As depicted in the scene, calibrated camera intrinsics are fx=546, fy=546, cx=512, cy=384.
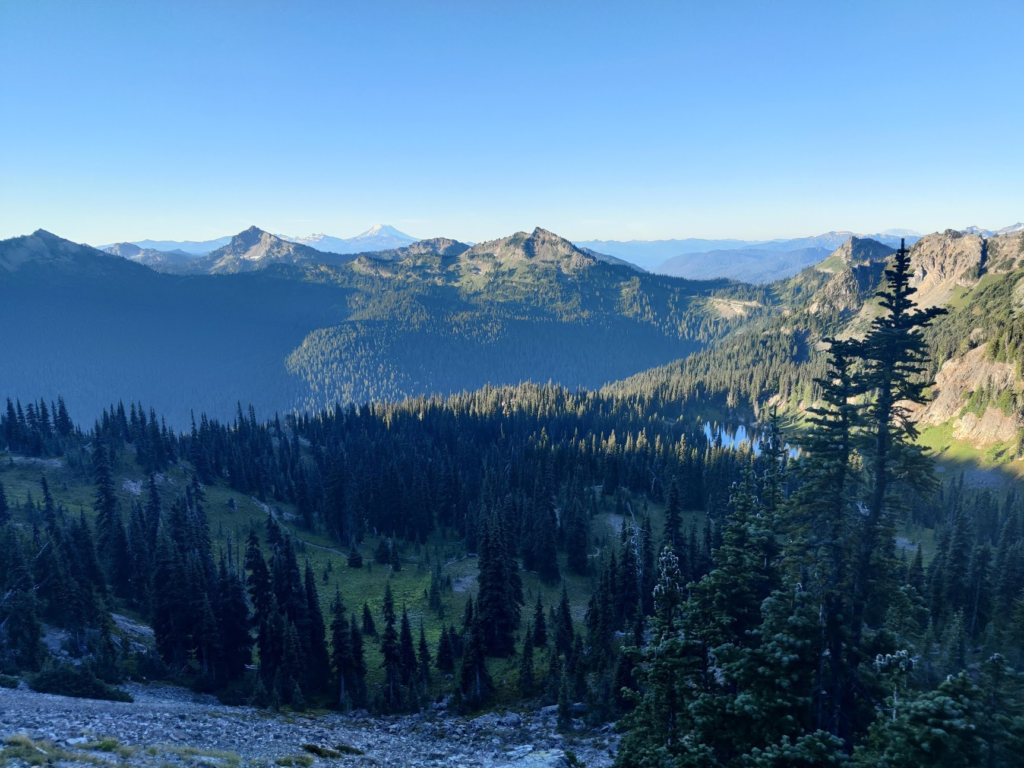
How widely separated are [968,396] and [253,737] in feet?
666

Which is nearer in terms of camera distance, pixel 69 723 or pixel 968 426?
pixel 69 723

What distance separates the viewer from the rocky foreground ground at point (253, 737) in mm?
25875

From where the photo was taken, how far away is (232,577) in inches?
2229

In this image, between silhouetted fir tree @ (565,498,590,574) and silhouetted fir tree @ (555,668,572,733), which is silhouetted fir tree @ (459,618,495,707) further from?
silhouetted fir tree @ (565,498,590,574)

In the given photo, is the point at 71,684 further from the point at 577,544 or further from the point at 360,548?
the point at 360,548

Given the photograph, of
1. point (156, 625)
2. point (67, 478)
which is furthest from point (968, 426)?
point (67, 478)

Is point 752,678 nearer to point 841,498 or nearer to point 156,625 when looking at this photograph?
point 841,498

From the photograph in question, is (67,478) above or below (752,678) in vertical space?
below

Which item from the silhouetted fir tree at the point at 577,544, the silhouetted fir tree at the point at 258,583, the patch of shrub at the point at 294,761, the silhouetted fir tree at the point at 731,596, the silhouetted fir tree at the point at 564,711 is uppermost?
the silhouetted fir tree at the point at 731,596

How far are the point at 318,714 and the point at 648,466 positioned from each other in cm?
10392

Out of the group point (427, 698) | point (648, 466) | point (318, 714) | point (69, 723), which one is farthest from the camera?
point (648, 466)

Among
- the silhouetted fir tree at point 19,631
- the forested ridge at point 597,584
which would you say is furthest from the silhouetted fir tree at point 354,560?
the silhouetted fir tree at point 19,631

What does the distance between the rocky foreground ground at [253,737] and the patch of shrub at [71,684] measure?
1.68m

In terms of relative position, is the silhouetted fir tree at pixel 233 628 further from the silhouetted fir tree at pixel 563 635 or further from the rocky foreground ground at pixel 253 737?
the silhouetted fir tree at pixel 563 635
